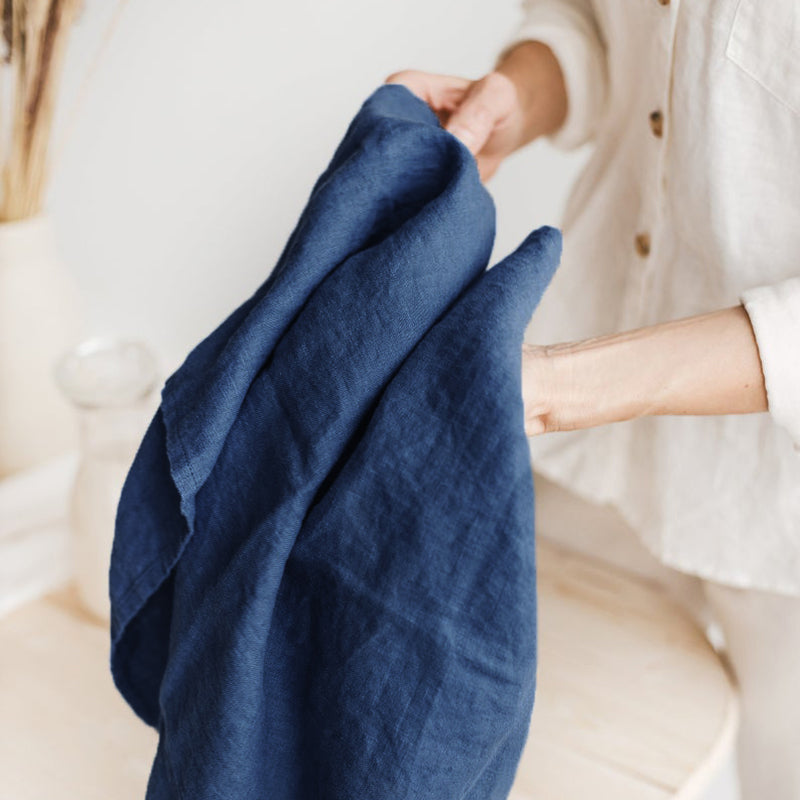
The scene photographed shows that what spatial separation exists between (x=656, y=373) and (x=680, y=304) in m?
0.16

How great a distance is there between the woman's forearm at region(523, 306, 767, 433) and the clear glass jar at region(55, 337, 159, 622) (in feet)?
1.31

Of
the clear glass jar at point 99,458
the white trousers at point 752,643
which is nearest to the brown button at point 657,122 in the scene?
the white trousers at point 752,643

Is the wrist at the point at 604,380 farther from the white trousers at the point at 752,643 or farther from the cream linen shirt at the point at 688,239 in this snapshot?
the white trousers at the point at 752,643

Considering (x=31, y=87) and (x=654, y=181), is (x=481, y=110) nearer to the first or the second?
(x=654, y=181)

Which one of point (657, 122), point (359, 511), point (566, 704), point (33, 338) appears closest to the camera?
point (359, 511)

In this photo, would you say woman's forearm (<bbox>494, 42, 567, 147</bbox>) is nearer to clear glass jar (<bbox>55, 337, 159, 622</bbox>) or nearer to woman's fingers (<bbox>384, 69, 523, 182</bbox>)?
woman's fingers (<bbox>384, 69, 523, 182</bbox>)

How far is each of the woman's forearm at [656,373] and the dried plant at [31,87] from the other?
2.15ft

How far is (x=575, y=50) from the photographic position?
2.20 ft

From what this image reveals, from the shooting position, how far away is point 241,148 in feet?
3.62

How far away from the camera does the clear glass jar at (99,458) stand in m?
0.76

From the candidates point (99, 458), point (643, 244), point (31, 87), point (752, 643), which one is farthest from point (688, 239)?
point (31, 87)

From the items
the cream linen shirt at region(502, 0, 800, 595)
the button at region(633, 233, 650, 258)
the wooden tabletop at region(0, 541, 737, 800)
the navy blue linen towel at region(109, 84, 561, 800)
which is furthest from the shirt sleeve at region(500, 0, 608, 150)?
the wooden tabletop at region(0, 541, 737, 800)

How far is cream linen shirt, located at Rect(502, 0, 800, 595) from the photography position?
52 cm

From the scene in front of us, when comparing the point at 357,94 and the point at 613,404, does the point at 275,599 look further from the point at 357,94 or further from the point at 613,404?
the point at 357,94
